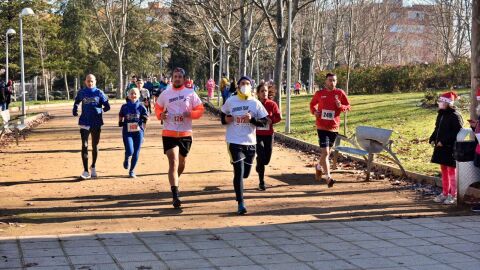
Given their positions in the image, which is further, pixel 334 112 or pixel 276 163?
pixel 276 163

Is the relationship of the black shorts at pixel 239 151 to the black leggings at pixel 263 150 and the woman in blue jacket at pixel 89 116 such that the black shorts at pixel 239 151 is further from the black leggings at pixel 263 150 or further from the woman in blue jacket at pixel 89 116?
the woman in blue jacket at pixel 89 116

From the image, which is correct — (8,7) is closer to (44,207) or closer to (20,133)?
(20,133)

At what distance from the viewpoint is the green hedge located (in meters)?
36.0

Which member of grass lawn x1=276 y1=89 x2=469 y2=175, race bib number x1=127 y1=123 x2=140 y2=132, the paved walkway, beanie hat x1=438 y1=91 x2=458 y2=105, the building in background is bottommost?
the paved walkway

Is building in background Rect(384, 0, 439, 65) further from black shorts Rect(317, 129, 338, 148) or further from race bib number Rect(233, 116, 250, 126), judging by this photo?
race bib number Rect(233, 116, 250, 126)


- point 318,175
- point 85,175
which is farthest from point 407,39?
point 85,175

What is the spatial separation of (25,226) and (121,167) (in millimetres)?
5523

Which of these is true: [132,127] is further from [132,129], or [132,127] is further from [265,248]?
[265,248]

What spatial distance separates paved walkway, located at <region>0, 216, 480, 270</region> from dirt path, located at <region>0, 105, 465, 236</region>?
771 mm

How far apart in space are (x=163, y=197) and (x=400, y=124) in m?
11.3

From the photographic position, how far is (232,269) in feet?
19.2

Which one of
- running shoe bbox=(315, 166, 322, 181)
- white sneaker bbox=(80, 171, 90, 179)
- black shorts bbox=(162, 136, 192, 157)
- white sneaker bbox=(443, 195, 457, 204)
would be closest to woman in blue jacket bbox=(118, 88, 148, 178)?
white sneaker bbox=(80, 171, 90, 179)

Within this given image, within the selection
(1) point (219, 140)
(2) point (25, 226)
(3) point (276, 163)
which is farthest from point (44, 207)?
(1) point (219, 140)

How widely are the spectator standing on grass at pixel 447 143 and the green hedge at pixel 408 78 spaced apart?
88.5 ft
